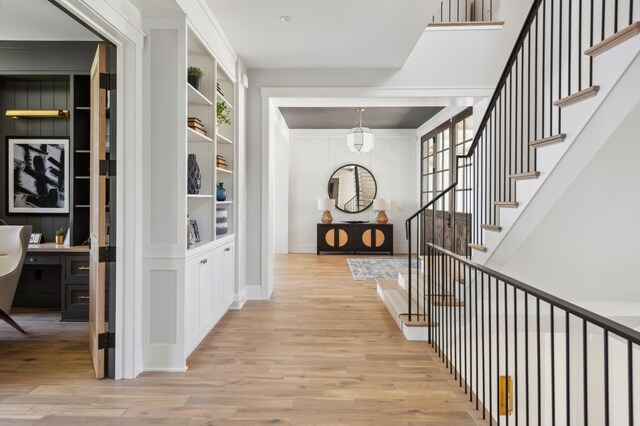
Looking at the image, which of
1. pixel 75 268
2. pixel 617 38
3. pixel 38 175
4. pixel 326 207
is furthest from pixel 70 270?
pixel 326 207

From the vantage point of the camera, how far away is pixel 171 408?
2.44 m

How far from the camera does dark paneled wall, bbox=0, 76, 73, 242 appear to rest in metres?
4.50

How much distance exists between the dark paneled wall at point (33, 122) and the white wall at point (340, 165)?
500 centimetres

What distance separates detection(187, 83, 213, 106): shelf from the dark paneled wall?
1733mm

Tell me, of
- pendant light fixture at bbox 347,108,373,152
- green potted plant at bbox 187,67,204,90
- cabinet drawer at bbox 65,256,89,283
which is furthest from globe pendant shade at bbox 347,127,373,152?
cabinet drawer at bbox 65,256,89,283

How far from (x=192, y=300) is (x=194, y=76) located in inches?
71.0

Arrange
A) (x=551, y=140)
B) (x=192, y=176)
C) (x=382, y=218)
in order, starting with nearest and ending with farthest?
1. (x=551, y=140)
2. (x=192, y=176)
3. (x=382, y=218)

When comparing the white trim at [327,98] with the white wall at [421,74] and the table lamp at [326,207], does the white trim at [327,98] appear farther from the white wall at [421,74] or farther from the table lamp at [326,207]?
the table lamp at [326,207]

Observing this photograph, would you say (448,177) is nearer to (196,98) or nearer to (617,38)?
(196,98)

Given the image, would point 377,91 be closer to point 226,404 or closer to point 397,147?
point 226,404

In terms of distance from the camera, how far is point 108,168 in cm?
278

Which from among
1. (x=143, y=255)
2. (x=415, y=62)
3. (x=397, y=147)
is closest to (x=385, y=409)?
(x=143, y=255)

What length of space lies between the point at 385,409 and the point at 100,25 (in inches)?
111

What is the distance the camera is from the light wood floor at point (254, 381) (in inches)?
93.4
